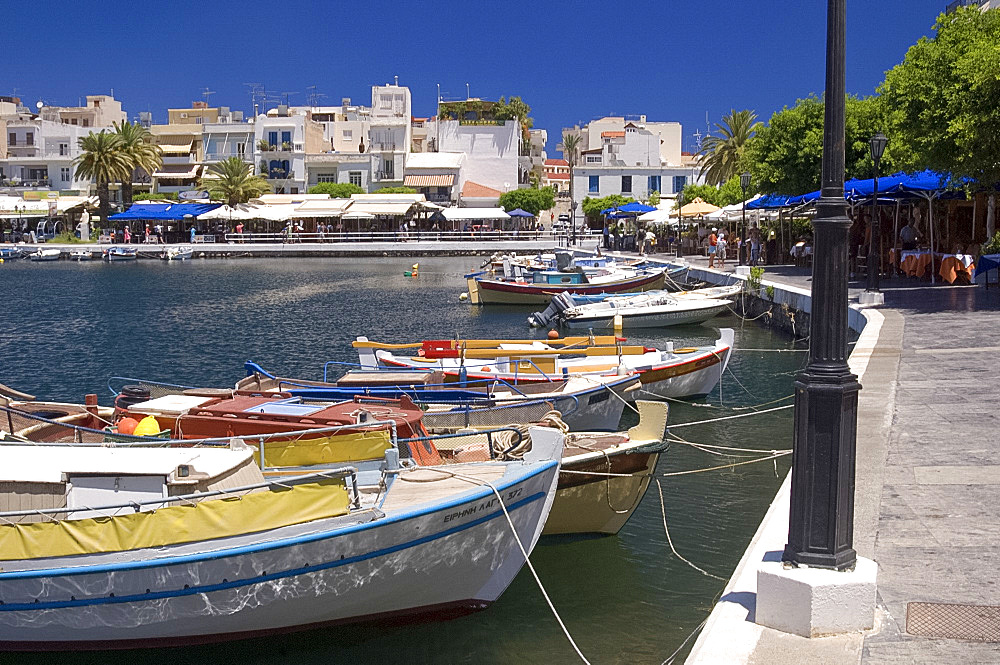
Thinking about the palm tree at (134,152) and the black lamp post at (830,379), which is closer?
the black lamp post at (830,379)

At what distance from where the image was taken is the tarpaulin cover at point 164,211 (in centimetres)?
9094

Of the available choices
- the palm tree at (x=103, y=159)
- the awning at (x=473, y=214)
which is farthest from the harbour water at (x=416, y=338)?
the palm tree at (x=103, y=159)

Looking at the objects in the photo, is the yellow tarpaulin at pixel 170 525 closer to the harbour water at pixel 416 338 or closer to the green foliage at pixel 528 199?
the harbour water at pixel 416 338

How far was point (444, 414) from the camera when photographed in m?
14.7

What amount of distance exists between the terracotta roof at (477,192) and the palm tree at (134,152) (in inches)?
1235

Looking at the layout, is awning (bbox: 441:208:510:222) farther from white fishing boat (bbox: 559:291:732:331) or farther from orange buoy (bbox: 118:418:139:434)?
orange buoy (bbox: 118:418:139:434)

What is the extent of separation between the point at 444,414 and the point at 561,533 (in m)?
3.41

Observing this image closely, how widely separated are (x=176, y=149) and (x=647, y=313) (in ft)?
292

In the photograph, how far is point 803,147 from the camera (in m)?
39.0

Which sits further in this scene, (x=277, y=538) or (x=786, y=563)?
(x=277, y=538)

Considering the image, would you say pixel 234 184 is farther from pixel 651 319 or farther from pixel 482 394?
pixel 482 394

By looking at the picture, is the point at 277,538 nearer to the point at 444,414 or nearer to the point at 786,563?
the point at 786,563

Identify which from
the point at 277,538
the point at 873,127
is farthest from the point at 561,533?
the point at 873,127

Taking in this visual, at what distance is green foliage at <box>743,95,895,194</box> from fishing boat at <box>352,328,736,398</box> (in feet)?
60.8
